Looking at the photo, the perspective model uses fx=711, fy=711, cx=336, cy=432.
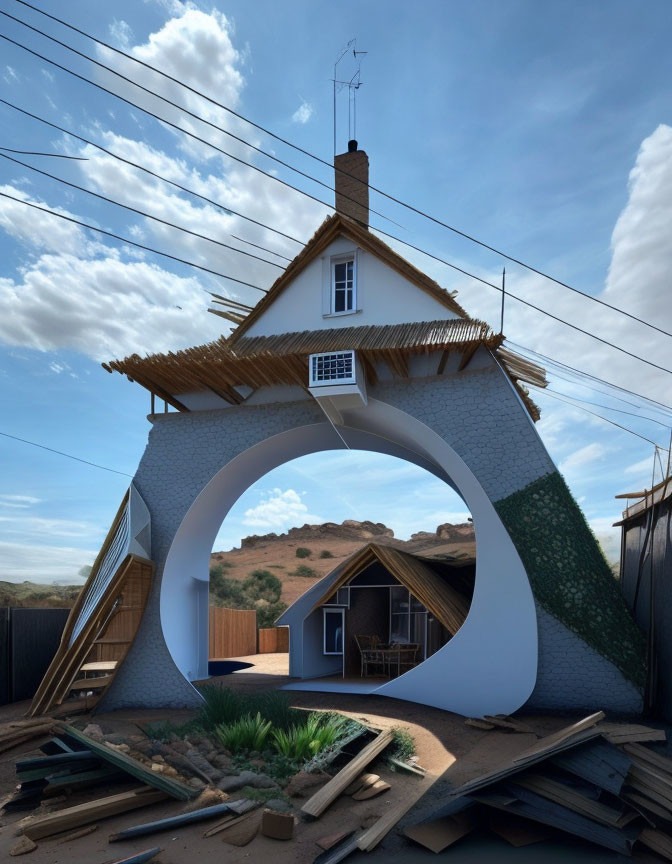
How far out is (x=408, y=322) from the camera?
12.3m

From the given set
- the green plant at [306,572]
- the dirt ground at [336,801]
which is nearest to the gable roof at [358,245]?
the dirt ground at [336,801]

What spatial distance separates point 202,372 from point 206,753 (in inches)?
251

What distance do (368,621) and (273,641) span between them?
8.93m

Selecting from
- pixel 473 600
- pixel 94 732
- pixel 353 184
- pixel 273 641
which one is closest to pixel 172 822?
pixel 94 732

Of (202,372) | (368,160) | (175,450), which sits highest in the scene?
(368,160)

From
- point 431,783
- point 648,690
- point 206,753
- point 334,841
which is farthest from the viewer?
point 648,690

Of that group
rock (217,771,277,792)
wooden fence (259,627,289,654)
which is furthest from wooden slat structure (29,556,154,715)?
wooden fence (259,627,289,654)

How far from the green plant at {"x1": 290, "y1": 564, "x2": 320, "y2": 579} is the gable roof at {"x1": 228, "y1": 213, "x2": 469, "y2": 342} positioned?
86.2 feet

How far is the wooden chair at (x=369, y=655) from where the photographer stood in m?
14.6

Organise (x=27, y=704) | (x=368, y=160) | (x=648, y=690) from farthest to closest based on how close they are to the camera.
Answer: (x=368, y=160) < (x=27, y=704) < (x=648, y=690)

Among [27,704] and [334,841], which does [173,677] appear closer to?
[27,704]

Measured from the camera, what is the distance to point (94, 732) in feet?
29.7

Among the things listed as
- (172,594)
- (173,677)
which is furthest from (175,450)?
(173,677)

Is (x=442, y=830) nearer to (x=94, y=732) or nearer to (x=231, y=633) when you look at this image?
(x=94, y=732)
